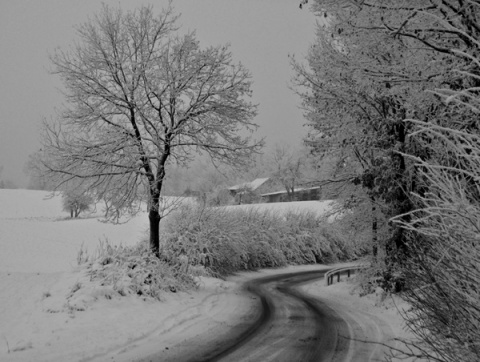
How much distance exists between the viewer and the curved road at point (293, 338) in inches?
265

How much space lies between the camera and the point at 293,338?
25.7 feet

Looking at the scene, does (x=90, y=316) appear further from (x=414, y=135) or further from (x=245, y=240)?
(x=245, y=240)

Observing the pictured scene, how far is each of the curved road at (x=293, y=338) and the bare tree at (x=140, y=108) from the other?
5579mm

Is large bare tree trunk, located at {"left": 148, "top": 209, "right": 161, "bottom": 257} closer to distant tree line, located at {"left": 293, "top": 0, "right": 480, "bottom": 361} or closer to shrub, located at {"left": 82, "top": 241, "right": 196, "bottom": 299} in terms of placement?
shrub, located at {"left": 82, "top": 241, "right": 196, "bottom": 299}

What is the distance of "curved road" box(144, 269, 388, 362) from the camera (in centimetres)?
673

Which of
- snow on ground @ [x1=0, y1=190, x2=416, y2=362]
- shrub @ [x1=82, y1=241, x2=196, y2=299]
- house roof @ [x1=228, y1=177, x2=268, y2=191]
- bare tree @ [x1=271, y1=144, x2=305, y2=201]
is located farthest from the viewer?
house roof @ [x1=228, y1=177, x2=268, y2=191]

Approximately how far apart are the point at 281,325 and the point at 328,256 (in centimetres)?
1710

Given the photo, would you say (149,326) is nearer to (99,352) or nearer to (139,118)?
(99,352)

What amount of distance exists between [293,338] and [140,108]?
878 cm

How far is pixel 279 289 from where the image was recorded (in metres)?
14.7

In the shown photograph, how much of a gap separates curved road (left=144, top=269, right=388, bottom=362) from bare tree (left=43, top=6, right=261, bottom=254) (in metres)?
5.58

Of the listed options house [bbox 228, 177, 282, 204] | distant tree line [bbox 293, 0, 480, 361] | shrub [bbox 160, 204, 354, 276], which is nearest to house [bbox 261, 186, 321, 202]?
house [bbox 228, 177, 282, 204]

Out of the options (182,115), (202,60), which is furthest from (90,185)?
(202,60)

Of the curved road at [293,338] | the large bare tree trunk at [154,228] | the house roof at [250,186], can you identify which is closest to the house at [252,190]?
the house roof at [250,186]
